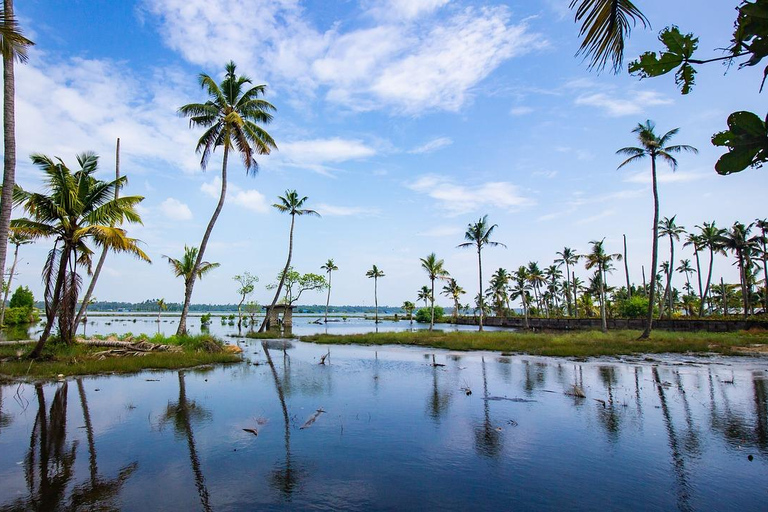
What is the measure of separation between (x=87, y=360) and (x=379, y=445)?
16.1 m

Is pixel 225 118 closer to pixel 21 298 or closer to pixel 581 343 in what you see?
pixel 581 343

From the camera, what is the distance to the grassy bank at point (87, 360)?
635 inches

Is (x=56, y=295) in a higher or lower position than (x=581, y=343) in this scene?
higher

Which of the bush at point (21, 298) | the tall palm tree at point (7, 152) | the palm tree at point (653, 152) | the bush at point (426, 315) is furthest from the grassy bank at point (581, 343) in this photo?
the bush at point (426, 315)

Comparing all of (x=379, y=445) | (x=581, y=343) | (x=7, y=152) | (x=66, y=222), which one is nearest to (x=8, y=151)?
(x=7, y=152)

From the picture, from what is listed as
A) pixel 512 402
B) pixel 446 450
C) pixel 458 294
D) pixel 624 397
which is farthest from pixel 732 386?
pixel 458 294

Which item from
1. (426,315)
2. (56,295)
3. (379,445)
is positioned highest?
(56,295)

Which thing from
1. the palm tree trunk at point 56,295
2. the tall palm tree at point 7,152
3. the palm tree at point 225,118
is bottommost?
the palm tree trunk at point 56,295

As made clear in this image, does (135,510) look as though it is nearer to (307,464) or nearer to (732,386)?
(307,464)

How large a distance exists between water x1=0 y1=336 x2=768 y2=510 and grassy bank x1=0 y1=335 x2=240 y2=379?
1.68 meters

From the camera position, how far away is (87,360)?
18594mm

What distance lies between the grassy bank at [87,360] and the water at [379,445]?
5.53 ft

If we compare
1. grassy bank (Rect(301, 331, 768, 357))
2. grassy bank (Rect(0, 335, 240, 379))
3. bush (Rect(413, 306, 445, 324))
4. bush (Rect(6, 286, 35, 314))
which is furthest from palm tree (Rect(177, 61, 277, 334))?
bush (Rect(413, 306, 445, 324))

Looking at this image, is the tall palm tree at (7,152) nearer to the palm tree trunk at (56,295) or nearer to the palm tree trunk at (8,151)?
the palm tree trunk at (8,151)
